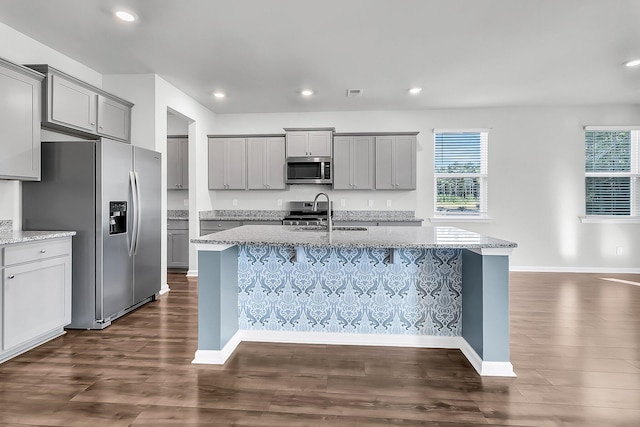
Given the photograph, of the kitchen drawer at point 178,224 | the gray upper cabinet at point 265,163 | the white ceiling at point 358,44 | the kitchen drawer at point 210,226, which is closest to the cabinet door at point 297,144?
the gray upper cabinet at point 265,163

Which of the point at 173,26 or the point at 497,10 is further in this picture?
the point at 173,26

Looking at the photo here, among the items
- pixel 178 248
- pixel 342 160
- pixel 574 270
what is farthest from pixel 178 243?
pixel 574 270

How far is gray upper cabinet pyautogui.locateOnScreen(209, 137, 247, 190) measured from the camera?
5.78m

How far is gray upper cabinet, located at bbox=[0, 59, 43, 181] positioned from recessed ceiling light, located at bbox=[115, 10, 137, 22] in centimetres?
86

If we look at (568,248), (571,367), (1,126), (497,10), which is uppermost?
(497,10)

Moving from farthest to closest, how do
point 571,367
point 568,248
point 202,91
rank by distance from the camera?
point 568,248, point 202,91, point 571,367

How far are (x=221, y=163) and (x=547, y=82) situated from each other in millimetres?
4766

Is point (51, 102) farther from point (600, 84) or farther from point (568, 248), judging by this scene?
point (568, 248)

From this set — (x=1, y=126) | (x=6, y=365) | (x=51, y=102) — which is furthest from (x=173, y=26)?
(x=6, y=365)

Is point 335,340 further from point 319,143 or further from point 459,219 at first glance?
point 459,219

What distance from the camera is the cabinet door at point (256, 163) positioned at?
574 centimetres

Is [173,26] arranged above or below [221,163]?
above

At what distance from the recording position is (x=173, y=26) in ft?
9.96

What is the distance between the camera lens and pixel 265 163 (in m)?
5.75
